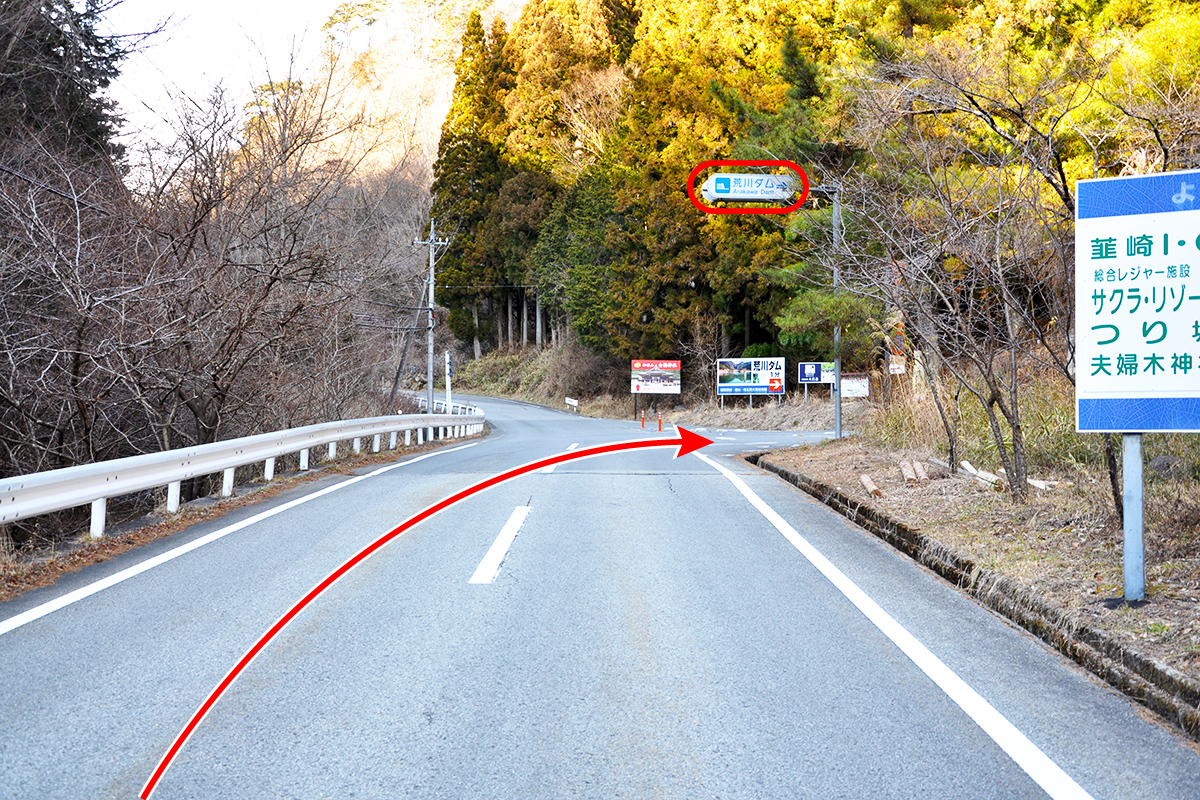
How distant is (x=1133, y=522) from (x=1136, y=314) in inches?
44.1

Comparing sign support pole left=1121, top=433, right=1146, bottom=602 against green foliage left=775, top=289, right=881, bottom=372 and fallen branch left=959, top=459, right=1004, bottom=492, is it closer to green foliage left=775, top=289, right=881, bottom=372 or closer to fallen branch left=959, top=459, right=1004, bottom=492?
fallen branch left=959, top=459, right=1004, bottom=492

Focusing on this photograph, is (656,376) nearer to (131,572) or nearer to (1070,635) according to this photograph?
(131,572)

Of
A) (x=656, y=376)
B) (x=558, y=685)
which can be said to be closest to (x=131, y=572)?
(x=558, y=685)

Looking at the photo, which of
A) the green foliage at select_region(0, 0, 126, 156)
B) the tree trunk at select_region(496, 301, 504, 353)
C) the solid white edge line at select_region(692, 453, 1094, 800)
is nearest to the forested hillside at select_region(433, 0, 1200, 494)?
the tree trunk at select_region(496, 301, 504, 353)

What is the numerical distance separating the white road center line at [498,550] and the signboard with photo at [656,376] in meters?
30.1

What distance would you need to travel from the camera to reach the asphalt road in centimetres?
312

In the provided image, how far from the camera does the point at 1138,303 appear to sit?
4816mm

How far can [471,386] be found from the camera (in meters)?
63.7

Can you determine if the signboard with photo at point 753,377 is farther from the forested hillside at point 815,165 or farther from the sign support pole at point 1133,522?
the sign support pole at point 1133,522

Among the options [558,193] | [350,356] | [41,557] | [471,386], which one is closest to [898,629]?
[41,557]

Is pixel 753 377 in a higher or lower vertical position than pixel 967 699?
higher

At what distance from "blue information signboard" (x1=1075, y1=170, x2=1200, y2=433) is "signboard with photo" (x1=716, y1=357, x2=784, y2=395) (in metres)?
31.0

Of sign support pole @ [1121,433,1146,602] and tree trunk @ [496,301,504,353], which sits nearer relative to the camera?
sign support pole @ [1121,433,1146,602]

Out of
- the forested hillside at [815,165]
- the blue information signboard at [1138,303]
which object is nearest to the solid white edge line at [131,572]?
the blue information signboard at [1138,303]
